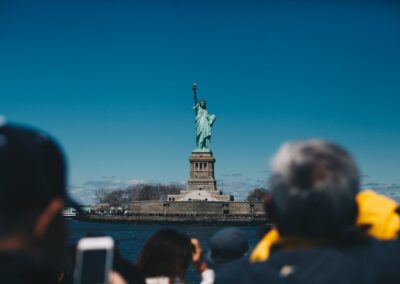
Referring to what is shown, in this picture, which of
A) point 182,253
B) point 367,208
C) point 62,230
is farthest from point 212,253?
point 62,230

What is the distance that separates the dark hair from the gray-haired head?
5.73 ft

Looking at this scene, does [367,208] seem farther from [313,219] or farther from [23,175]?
[23,175]

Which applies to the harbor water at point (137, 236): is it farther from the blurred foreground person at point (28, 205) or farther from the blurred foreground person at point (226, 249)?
the blurred foreground person at point (28, 205)

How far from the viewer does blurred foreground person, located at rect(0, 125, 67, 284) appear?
1.35 m

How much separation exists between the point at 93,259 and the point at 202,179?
58.1 meters

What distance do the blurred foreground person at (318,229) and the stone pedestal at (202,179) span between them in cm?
5788

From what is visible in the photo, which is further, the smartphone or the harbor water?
the harbor water

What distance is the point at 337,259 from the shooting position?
165 cm

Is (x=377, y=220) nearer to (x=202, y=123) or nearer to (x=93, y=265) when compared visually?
(x=93, y=265)

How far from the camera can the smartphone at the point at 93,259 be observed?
7.01ft

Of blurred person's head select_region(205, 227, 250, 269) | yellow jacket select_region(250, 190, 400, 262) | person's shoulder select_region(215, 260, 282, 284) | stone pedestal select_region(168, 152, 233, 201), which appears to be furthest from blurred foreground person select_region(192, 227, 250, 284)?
stone pedestal select_region(168, 152, 233, 201)

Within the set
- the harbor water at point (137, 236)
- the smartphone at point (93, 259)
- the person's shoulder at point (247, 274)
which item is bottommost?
the person's shoulder at point (247, 274)

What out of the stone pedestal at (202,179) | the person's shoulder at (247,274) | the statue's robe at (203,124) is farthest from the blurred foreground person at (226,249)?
the statue's robe at (203,124)

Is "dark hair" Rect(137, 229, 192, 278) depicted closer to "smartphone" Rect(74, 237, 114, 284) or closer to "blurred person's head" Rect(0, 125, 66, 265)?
"smartphone" Rect(74, 237, 114, 284)
